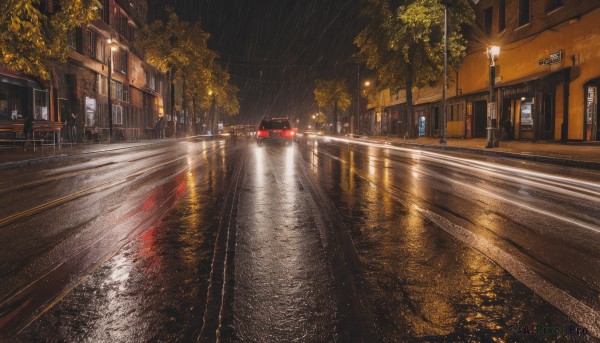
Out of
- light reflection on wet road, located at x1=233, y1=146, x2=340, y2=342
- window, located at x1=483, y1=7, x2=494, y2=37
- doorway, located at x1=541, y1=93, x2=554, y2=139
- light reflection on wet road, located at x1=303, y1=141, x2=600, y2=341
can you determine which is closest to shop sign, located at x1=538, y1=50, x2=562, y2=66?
doorway, located at x1=541, y1=93, x2=554, y2=139

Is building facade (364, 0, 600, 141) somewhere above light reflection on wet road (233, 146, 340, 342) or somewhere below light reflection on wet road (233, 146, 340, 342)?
above

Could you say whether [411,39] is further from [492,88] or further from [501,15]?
[492,88]

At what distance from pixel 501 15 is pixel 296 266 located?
118ft

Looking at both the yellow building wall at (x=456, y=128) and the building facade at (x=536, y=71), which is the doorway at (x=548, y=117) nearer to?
the building facade at (x=536, y=71)

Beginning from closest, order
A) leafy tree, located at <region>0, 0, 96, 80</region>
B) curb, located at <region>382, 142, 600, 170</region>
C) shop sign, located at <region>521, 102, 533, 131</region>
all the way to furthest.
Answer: leafy tree, located at <region>0, 0, 96, 80</region>, curb, located at <region>382, 142, 600, 170</region>, shop sign, located at <region>521, 102, 533, 131</region>

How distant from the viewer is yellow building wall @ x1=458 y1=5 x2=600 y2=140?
24609 mm

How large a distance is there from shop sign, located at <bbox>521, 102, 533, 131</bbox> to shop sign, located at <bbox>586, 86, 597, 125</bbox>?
7.03 m

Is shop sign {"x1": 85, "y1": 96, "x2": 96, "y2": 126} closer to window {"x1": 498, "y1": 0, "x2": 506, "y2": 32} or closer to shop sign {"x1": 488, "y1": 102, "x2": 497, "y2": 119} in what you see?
shop sign {"x1": 488, "y1": 102, "x2": 497, "y2": 119}

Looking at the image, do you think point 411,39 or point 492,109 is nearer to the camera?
point 492,109

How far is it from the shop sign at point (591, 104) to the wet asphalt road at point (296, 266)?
19.2 meters

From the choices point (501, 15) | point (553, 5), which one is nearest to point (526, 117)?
point (553, 5)

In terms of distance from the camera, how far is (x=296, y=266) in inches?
171

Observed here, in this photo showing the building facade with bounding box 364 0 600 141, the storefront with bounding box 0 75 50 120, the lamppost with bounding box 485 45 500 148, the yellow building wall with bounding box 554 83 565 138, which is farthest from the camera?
the yellow building wall with bounding box 554 83 565 138

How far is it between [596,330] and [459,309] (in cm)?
80
